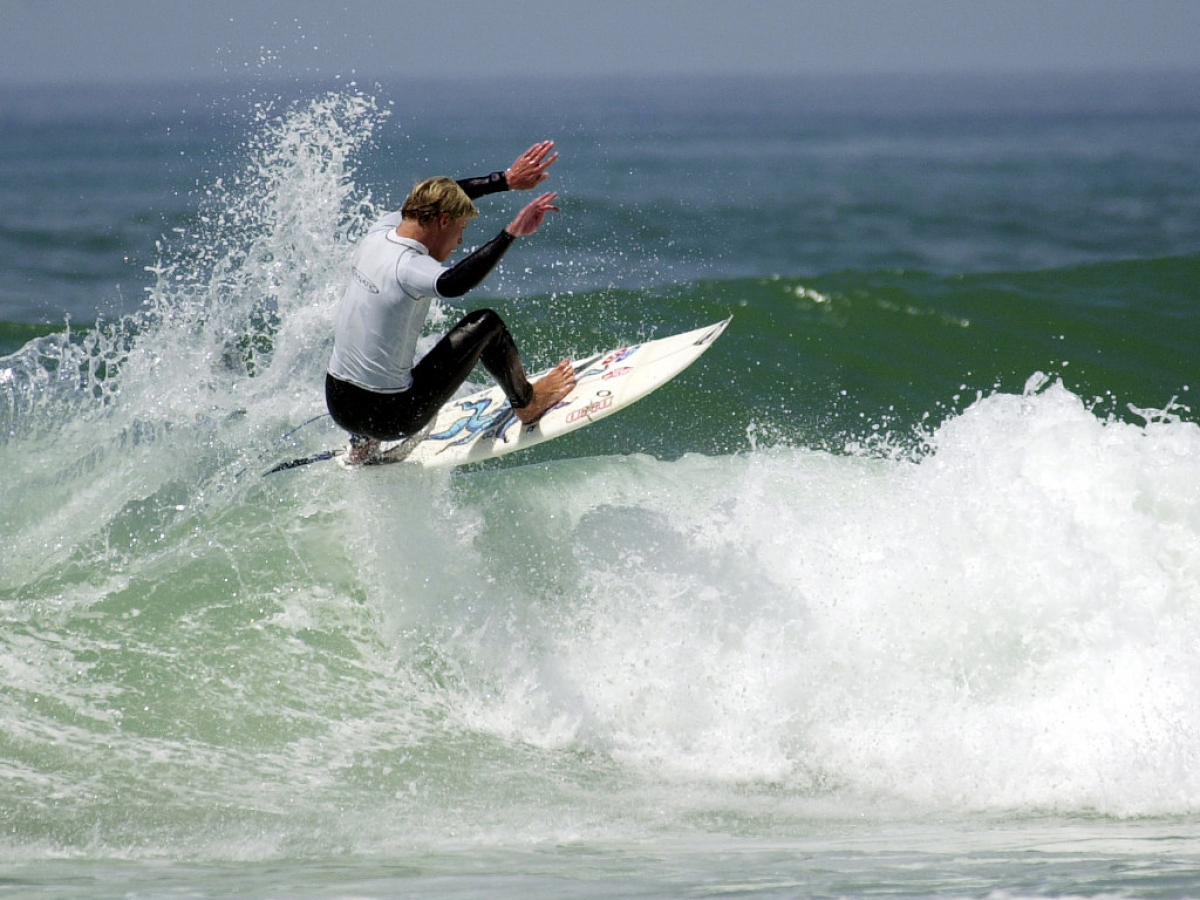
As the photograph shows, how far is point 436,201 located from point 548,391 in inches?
53.6

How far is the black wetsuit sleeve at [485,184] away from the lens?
5.73 m

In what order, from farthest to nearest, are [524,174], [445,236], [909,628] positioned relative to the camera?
[909,628] < [524,174] < [445,236]

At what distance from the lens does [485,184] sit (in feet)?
19.1

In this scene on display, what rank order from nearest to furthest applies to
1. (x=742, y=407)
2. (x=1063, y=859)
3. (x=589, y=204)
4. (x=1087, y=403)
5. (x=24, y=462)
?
(x=1063, y=859) → (x=24, y=462) → (x=742, y=407) → (x=1087, y=403) → (x=589, y=204)

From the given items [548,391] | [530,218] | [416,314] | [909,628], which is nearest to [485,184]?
[530,218]

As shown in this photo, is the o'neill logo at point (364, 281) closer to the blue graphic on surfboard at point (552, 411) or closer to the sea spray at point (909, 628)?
the blue graphic on surfboard at point (552, 411)

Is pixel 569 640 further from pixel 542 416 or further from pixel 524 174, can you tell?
pixel 524 174

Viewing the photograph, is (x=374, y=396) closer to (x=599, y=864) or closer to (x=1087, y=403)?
(x=599, y=864)

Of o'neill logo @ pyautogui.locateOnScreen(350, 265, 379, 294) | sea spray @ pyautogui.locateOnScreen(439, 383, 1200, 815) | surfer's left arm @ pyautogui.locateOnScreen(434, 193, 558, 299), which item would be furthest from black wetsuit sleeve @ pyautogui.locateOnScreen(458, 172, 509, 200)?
sea spray @ pyautogui.locateOnScreen(439, 383, 1200, 815)

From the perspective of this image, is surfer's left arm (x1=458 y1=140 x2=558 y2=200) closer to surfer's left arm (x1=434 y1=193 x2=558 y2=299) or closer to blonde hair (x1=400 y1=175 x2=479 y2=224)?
blonde hair (x1=400 y1=175 x2=479 y2=224)

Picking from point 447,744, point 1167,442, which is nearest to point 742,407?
point 1167,442

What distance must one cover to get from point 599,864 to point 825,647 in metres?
1.90

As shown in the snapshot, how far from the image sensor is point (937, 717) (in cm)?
536

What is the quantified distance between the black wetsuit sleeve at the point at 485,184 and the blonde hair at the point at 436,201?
1.25ft
